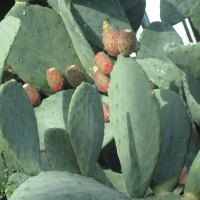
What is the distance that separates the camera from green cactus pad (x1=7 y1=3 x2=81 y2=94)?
7.44 ft

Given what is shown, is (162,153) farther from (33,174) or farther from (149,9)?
(149,9)

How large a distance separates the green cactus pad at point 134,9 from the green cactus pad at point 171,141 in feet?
2.76

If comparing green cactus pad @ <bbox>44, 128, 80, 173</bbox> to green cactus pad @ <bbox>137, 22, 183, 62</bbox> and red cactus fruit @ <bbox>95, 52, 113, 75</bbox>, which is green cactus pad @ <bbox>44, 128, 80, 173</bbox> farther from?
Result: green cactus pad @ <bbox>137, 22, 183, 62</bbox>

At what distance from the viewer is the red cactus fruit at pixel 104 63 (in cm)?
204

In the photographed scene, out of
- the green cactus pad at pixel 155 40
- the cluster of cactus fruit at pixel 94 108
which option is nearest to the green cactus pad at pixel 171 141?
the cluster of cactus fruit at pixel 94 108

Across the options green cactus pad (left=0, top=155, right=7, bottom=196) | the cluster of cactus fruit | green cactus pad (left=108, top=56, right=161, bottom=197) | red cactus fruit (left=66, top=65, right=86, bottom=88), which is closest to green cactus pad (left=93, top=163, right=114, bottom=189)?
the cluster of cactus fruit

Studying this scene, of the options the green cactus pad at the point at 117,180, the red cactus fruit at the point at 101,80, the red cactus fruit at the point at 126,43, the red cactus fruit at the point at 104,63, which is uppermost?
the red cactus fruit at the point at 126,43

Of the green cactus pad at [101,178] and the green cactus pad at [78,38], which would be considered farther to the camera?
the green cactus pad at [78,38]

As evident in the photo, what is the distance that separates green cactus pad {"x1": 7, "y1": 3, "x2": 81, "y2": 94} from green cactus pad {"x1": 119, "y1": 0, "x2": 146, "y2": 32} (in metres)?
0.38

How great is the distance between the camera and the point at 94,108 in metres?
1.55

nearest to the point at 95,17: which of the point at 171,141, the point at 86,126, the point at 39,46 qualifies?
the point at 39,46

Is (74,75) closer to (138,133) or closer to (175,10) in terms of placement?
(175,10)

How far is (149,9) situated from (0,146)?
78.5 inches

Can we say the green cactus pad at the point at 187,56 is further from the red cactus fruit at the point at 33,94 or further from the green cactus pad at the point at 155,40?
the red cactus fruit at the point at 33,94
